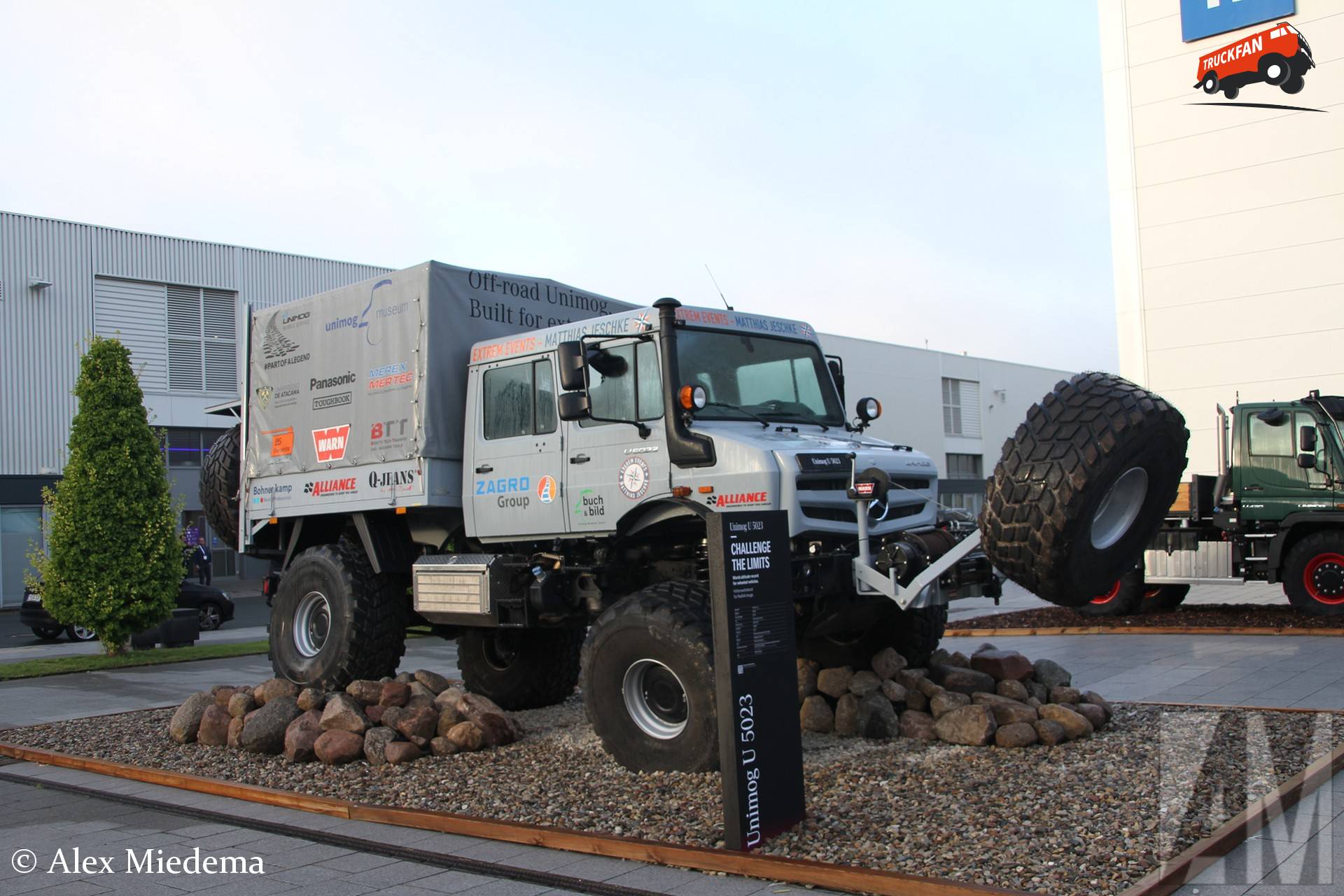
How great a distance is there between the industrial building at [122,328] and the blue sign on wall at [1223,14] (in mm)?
20403

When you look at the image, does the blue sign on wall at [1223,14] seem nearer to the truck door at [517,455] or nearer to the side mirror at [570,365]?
the truck door at [517,455]

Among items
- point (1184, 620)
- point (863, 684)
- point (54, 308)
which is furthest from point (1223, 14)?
point (54, 308)

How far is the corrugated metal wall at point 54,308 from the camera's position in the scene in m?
31.0

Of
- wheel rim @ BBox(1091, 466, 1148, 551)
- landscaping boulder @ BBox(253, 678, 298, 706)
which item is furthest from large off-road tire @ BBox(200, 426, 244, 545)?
wheel rim @ BBox(1091, 466, 1148, 551)

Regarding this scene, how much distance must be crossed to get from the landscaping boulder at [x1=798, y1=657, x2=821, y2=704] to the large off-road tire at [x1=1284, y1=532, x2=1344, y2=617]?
832 centimetres

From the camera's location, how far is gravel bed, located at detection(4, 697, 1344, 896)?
5.29m

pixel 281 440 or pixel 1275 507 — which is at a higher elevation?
pixel 281 440

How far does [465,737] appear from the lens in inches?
324

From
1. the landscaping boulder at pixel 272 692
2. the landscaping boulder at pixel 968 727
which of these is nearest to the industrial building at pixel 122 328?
the landscaping boulder at pixel 272 692

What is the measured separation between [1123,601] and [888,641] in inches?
321

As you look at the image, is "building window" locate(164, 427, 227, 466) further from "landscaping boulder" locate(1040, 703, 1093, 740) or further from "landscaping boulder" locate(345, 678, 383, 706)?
"landscaping boulder" locate(1040, 703, 1093, 740)

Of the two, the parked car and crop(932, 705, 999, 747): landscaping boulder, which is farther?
the parked car

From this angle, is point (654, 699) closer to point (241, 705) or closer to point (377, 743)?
point (377, 743)

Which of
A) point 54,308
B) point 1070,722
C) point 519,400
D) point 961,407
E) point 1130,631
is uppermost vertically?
point 54,308
